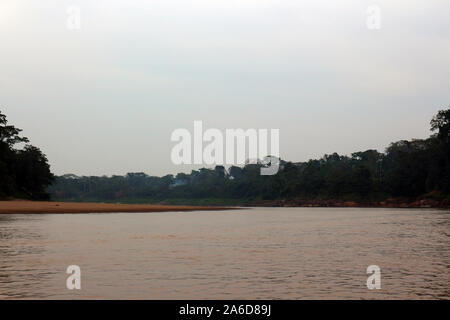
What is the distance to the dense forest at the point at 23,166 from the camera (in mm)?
110000

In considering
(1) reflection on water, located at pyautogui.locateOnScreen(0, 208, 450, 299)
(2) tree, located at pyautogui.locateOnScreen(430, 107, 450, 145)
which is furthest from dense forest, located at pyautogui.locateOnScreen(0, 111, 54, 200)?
(2) tree, located at pyautogui.locateOnScreen(430, 107, 450, 145)

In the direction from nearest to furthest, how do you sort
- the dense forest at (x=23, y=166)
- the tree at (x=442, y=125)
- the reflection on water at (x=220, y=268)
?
the reflection on water at (x=220, y=268), the dense forest at (x=23, y=166), the tree at (x=442, y=125)

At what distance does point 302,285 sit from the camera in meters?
18.7

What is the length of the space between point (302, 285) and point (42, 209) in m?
75.5

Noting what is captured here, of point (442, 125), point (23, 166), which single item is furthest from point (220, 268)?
point (442, 125)

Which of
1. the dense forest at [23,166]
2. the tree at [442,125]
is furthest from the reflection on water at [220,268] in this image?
the tree at [442,125]

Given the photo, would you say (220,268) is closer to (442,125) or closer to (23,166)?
(23,166)

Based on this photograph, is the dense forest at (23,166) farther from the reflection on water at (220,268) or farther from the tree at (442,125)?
the tree at (442,125)

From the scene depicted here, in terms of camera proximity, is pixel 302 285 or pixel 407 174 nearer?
pixel 302 285

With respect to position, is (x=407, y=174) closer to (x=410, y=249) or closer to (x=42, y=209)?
(x=42, y=209)

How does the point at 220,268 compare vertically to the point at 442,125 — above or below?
below

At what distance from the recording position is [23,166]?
384ft
